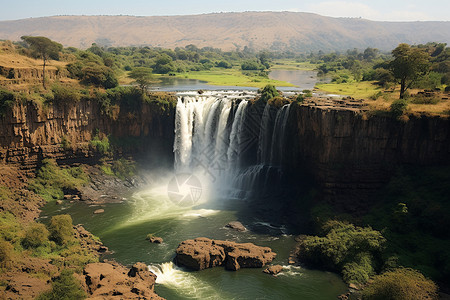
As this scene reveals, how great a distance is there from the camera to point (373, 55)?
153000mm

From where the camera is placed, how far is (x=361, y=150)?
36.7 metres

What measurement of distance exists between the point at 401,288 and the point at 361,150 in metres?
15.7

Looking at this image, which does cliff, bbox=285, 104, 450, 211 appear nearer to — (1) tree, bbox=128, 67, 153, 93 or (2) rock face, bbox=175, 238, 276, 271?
(2) rock face, bbox=175, 238, 276, 271

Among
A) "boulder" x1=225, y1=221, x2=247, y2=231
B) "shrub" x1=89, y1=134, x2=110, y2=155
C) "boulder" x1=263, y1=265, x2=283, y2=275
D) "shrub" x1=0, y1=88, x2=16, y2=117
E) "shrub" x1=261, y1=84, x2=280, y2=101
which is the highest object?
"shrub" x1=261, y1=84, x2=280, y2=101

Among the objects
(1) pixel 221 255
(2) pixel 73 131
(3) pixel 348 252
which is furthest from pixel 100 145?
(3) pixel 348 252

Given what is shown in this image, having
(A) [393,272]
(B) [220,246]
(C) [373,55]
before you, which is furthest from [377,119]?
(C) [373,55]

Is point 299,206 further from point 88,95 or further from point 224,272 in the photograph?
point 88,95

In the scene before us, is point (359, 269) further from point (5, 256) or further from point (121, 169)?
point (121, 169)

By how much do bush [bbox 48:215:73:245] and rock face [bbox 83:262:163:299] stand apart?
4727 millimetres

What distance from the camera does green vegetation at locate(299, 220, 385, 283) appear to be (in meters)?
28.6

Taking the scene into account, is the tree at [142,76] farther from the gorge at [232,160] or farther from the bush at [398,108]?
the bush at [398,108]

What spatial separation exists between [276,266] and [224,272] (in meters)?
3.95

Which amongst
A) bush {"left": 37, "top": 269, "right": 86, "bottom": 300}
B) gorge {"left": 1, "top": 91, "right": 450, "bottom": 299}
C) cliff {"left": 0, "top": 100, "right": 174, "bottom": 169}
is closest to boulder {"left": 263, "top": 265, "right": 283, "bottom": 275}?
gorge {"left": 1, "top": 91, "right": 450, "bottom": 299}

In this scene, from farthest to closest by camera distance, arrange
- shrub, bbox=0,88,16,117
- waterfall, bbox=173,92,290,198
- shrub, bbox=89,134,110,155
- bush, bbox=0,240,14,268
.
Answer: shrub, bbox=89,134,110,155
waterfall, bbox=173,92,290,198
shrub, bbox=0,88,16,117
bush, bbox=0,240,14,268
